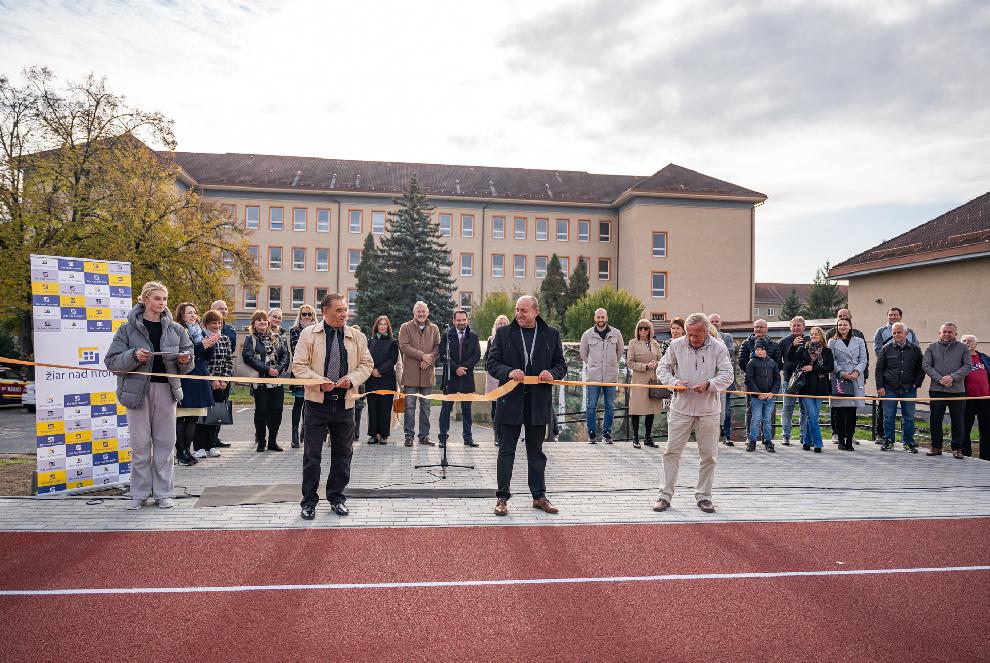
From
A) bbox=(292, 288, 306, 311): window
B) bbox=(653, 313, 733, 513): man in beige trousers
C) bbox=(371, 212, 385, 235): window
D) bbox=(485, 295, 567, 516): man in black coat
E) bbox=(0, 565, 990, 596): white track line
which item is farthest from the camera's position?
bbox=(292, 288, 306, 311): window

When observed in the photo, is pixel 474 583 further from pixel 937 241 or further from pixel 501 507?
pixel 937 241

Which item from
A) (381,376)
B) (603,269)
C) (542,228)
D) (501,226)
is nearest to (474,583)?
(381,376)

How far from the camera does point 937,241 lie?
70.6 ft

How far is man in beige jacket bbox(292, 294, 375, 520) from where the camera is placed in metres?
7.36

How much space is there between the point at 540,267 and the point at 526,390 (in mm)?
60498

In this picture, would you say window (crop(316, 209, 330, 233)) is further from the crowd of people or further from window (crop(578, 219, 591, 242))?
the crowd of people

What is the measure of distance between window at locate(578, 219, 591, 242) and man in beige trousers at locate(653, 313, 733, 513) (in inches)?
2392

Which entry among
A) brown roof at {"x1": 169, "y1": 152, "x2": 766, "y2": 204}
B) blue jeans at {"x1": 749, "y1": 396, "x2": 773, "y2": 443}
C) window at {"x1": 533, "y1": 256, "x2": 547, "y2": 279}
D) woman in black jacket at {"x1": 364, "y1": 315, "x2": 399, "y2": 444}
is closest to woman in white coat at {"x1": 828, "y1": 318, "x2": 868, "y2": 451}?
blue jeans at {"x1": 749, "y1": 396, "x2": 773, "y2": 443}

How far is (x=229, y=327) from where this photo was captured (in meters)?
11.0

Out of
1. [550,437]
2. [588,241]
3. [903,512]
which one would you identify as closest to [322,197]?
[588,241]

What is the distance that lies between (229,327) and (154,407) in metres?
3.58

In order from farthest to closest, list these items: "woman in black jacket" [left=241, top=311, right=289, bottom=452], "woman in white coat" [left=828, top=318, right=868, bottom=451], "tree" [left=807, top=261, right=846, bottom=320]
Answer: "tree" [left=807, top=261, right=846, bottom=320] → "woman in white coat" [left=828, top=318, right=868, bottom=451] → "woman in black jacket" [left=241, top=311, right=289, bottom=452]

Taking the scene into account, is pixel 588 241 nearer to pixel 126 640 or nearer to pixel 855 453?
pixel 855 453

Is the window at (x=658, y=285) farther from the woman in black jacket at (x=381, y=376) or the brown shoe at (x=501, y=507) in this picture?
the brown shoe at (x=501, y=507)
